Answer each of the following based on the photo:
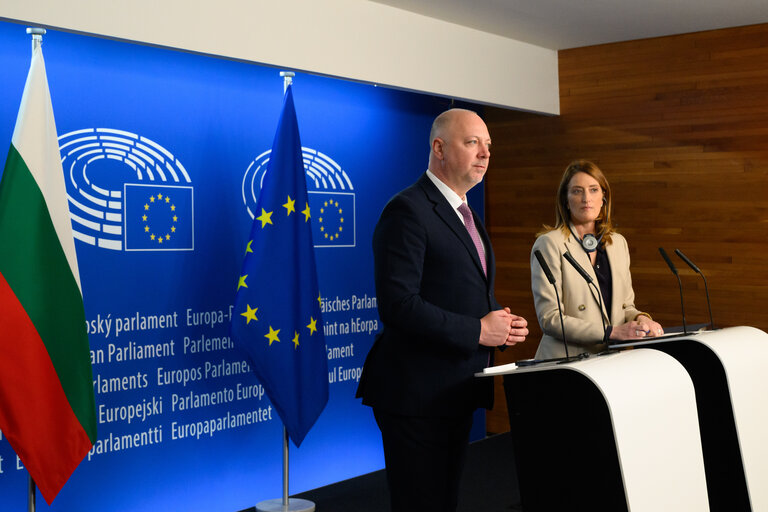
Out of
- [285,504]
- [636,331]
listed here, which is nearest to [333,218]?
[285,504]

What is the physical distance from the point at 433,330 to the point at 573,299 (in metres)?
1.22

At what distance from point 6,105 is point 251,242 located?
1.28 meters

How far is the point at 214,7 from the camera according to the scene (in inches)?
159

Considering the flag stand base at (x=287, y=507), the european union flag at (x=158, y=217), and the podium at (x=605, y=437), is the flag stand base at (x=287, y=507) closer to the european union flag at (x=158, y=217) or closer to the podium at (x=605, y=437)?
the european union flag at (x=158, y=217)

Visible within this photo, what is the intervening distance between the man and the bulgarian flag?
145 cm

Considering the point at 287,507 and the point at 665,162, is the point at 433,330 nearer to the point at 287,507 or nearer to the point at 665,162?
the point at 287,507

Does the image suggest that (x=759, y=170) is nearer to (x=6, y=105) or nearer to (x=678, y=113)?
(x=678, y=113)

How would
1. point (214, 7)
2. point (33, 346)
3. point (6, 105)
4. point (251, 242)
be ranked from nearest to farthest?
point (33, 346) → point (6, 105) → point (214, 7) → point (251, 242)

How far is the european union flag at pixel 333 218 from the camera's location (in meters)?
5.18

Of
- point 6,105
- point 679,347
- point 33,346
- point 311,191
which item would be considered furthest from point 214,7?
point 679,347

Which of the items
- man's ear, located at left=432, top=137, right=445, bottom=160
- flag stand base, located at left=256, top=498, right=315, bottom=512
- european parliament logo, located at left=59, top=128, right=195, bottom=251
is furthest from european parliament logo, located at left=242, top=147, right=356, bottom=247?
man's ear, located at left=432, top=137, right=445, bottom=160

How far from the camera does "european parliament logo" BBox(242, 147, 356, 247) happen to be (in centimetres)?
514

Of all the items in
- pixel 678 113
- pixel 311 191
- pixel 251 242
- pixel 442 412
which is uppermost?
pixel 678 113

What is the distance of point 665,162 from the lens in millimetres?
5773
